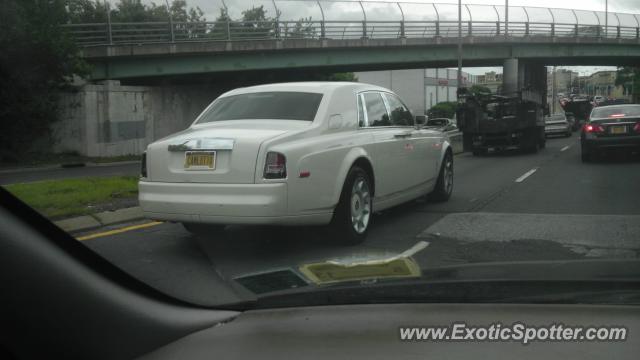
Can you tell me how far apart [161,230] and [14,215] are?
Answer: 16.8ft

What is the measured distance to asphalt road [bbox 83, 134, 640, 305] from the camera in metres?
4.01

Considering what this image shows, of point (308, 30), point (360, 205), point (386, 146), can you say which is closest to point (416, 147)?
point (386, 146)

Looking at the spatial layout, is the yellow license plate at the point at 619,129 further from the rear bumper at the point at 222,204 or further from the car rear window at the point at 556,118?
the car rear window at the point at 556,118

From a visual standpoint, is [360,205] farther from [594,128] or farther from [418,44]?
[418,44]

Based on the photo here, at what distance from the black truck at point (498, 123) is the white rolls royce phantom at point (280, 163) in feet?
50.4

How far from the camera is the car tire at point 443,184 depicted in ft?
30.5

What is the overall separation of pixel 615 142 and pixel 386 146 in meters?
11.4

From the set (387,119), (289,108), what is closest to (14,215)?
(289,108)

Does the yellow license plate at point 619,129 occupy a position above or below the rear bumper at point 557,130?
above

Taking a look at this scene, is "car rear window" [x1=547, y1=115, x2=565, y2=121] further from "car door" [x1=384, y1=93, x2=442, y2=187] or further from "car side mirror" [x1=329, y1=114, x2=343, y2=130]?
"car side mirror" [x1=329, y1=114, x2=343, y2=130]

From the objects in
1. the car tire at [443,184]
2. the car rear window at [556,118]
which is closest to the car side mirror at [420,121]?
the car tire at [443,184]

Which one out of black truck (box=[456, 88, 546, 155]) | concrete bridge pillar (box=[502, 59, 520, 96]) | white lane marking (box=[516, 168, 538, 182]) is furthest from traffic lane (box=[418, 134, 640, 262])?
concrete bridge pillar (box=[502, 59, 520, 96])

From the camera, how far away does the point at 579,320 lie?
89.2 inches

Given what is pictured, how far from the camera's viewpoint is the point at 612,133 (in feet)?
54.5
